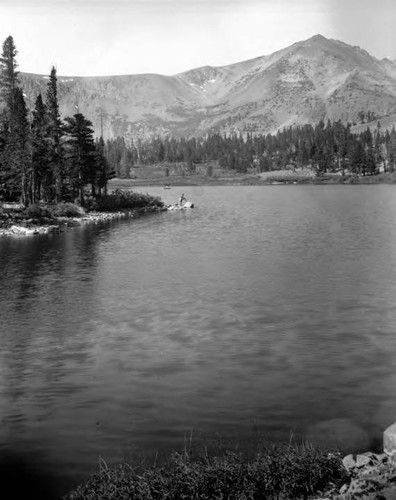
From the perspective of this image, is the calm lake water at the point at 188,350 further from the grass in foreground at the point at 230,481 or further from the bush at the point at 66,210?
the bush at the point at 66,210

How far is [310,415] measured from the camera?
2056 cm

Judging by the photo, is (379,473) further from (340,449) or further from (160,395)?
(160,395)

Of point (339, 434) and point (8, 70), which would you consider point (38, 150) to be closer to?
point (8, 70)

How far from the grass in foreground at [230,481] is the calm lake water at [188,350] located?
2.89 m

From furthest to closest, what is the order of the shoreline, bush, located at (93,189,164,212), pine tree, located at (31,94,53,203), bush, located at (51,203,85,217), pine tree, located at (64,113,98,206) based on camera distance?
1. bush, located at (93,189,164,212)
2. pine tree, located at (64,113,98,206)
3. bush, located at (51,203,85,217)
4. pine tree, located at (31,94,53,203)
5. the shoreline

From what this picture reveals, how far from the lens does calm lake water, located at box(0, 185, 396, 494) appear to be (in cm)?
1952

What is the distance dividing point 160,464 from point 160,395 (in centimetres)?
617

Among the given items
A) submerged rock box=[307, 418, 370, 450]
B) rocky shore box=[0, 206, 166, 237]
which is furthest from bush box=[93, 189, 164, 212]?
submerged rock box=[307, 418, 370, 450]

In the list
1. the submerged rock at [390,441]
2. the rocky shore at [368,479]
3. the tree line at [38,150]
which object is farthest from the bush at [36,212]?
the rocky shore at [368,479]

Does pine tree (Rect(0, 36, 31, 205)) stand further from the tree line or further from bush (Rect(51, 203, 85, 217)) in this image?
bush (Rect(51, 203, 85, 217))

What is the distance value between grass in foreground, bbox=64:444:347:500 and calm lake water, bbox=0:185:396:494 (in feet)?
9.49

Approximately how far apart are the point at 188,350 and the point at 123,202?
312 feet

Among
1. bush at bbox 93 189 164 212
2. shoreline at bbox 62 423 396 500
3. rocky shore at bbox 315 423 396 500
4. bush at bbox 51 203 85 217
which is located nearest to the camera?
rocky shore at bbox 315 423 396 500

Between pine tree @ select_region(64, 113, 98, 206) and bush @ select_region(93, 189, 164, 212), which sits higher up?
pine tree @ select_region(64, 113, 98, 206)
